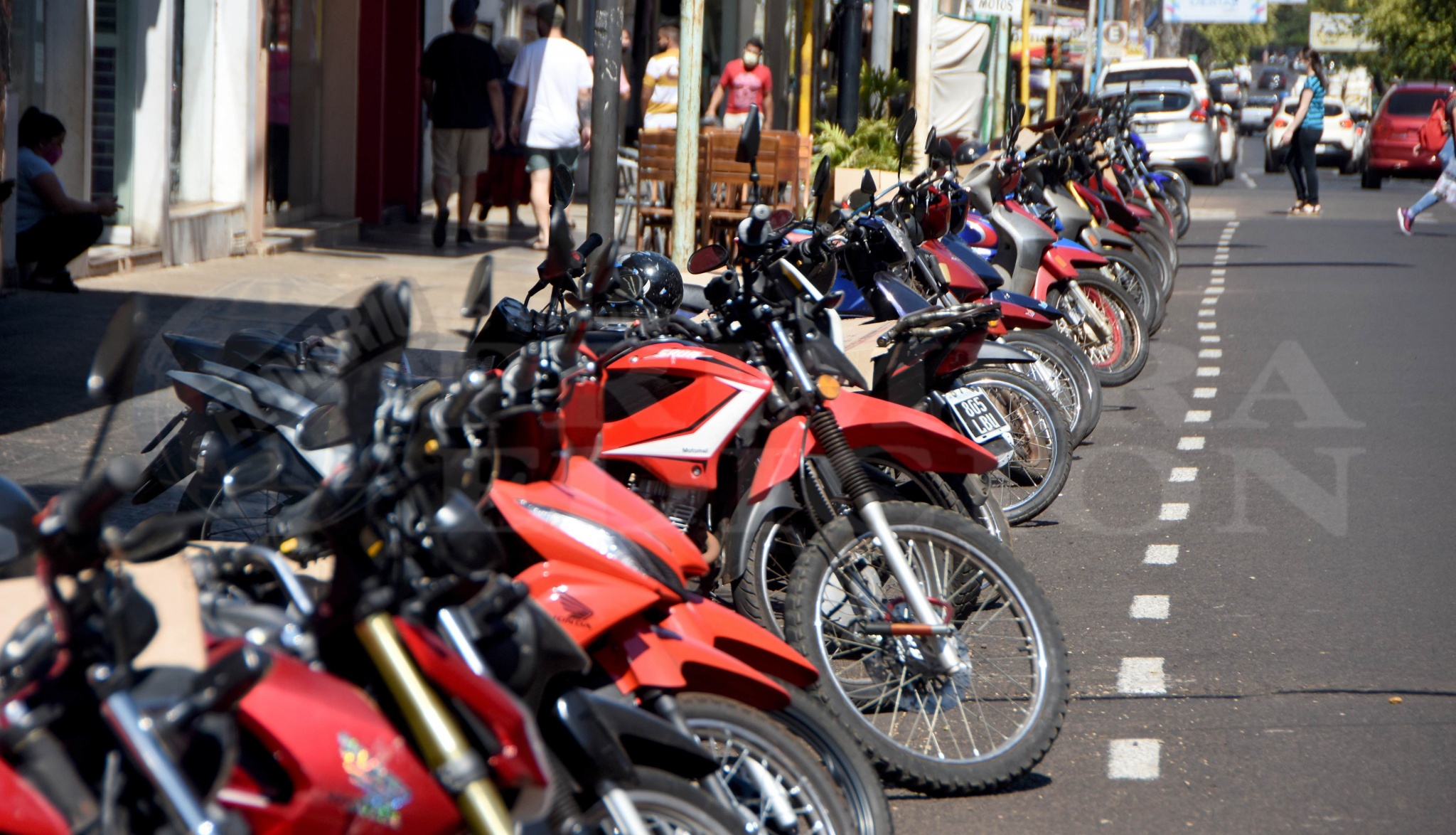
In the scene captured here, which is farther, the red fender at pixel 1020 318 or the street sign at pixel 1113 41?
the street sign at pixel 1113 41

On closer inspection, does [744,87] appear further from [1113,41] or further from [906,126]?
Result: [1113,41]

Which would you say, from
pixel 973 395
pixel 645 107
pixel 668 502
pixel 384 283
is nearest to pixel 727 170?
pixel 645 107

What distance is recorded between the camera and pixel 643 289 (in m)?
5.09

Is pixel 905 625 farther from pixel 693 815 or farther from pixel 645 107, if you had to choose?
pixel 645 107

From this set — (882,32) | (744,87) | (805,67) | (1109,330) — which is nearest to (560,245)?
(1109,330)

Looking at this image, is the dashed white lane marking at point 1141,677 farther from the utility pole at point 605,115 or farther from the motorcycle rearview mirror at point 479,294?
the utility pole at point 605,115

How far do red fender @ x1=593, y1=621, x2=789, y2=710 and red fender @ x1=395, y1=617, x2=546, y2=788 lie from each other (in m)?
0.55

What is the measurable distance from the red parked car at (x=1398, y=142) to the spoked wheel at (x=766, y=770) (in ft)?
94.8

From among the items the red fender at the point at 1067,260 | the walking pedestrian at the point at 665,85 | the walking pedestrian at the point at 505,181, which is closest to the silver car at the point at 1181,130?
the walking pedestrian at the point at 665,85

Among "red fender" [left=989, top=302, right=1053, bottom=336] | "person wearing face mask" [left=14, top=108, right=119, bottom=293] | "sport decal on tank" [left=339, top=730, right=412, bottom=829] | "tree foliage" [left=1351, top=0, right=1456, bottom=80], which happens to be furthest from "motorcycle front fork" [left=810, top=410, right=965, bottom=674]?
"tree foliage" [left=1351, top=0, right=1456, bottom=80]

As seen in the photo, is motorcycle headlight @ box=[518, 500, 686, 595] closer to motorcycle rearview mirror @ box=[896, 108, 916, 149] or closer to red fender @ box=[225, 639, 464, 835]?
red fender @ box=[225, 639, 464, 835]

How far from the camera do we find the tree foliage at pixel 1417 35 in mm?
50344

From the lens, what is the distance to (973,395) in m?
5.74

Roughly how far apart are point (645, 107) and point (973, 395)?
35.8 feet
